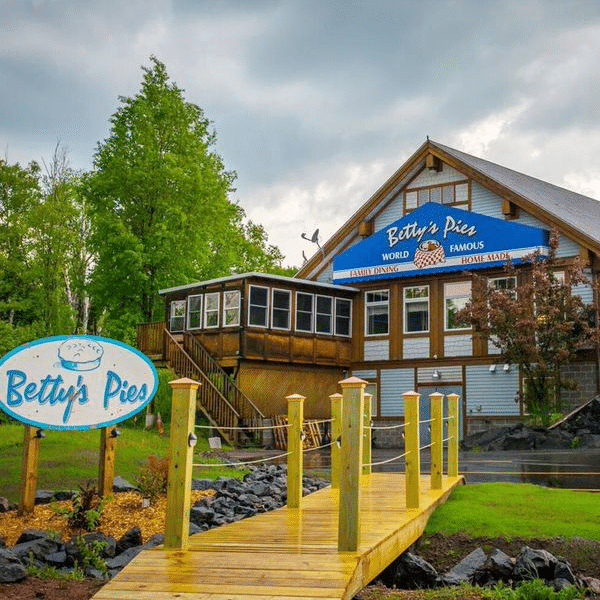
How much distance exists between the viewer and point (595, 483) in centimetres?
1378

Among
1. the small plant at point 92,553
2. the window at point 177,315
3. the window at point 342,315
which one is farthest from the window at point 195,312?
the small plant at point 92,553

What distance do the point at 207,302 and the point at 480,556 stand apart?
843 inches

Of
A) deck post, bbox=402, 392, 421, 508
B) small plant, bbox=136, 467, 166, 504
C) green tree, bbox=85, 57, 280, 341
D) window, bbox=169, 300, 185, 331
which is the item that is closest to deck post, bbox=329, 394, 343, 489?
deck post, bbox=402, 392, 421, 508

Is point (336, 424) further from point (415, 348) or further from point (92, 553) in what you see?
point (415, 348)

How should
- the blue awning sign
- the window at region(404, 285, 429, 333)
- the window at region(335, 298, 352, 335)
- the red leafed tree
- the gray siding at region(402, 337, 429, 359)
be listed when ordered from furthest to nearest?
the window at region(335, 298, 352, 335) < the window at region(404, 285, 429, 333) < the gray siding at region(402, 337, 429, 359) < the blue awning sign < the red leafed tree

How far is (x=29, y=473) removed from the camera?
1045 centimetres

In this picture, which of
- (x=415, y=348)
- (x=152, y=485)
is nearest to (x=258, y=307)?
(x=415, y=348)

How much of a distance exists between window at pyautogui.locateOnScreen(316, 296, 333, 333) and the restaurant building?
0.04 m

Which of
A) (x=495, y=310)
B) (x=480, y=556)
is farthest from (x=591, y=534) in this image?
(x=495, y=310)

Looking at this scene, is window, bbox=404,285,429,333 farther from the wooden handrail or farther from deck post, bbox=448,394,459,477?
deck post, bbox=448,394,459,477

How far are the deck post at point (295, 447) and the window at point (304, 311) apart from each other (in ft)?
63.6

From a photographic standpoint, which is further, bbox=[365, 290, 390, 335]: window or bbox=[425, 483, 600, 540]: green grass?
bbox=[365, 290, 390, 335]: window

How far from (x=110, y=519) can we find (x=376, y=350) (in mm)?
20731

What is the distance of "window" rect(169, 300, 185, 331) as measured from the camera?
30.4m
